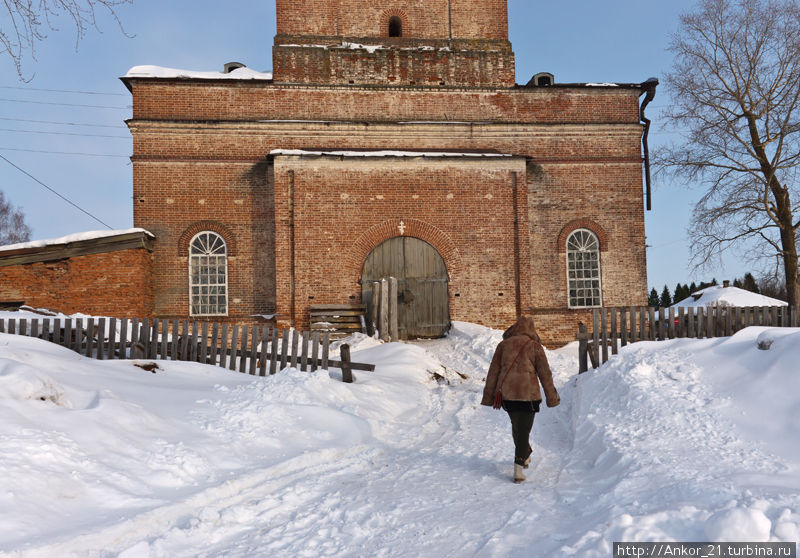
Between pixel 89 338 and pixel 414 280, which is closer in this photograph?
pixel 89 338

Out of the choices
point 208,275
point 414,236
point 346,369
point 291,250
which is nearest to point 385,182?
point 414,236

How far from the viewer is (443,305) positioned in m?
16.3

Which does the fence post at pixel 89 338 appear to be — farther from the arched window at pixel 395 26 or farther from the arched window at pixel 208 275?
the arched window at pixel 395 26

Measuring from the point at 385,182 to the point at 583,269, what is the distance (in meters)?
6.68

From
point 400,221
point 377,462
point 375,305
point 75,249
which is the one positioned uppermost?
point 400,221

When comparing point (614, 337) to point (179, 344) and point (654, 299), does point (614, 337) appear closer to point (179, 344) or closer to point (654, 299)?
point (179, 344)

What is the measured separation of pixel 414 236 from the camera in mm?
16453

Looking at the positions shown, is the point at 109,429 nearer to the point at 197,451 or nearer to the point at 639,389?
the point at 197,451

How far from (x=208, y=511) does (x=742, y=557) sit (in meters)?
3.64

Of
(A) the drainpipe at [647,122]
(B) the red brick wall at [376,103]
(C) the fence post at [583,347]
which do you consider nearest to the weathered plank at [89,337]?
(C) the fence post at [583,347]

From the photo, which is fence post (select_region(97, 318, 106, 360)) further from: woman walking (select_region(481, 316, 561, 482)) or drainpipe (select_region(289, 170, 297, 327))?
woman walking (select_region(481, 316, 561, 482))

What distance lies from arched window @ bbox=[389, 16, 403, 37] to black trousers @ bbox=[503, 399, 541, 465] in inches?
635

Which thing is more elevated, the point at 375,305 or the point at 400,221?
the point at 400,221

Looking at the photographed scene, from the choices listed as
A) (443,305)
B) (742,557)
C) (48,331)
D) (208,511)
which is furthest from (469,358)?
(742,557)
